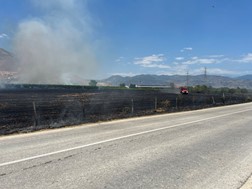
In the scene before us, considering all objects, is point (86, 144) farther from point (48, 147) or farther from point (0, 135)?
point (0, 135)

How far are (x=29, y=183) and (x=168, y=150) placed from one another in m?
4.10

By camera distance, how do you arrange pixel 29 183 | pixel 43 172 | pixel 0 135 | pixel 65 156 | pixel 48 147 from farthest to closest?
pixel 0 135 → pixel 48 147 → pixel 65 156 → pixel 43 172 → pixel 29 183

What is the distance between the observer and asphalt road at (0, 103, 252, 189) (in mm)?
5344

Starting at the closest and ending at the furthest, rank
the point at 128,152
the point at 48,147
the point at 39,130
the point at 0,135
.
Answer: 1. the point at 128,152
2. the point at 48,147
3. the point at 0,135
4. the point at 39,130

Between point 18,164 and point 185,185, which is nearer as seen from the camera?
point 185,185

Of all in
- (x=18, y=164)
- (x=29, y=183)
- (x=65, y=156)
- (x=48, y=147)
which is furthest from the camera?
(x=48, y=147)

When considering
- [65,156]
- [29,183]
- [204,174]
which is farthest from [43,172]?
[204,174]

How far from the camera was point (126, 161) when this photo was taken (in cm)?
675

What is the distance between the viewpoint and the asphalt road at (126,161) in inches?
210

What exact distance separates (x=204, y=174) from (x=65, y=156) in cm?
332

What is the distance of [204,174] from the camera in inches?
232

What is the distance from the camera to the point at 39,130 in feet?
40.9

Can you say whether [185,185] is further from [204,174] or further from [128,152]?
[128,152]

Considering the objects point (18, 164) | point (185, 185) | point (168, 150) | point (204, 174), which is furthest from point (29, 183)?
point (168, 150)
